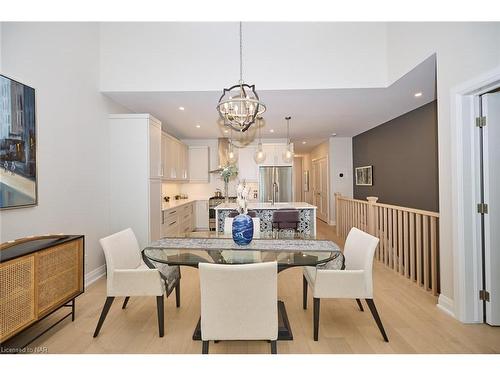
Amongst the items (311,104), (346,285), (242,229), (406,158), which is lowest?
(346,285)

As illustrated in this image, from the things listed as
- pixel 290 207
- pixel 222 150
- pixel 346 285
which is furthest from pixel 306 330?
pixel 222 150

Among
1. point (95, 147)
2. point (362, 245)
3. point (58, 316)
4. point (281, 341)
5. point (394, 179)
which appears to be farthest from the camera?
point (394, 179)

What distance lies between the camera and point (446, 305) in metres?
2.39

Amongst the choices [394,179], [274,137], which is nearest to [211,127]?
[274,137]

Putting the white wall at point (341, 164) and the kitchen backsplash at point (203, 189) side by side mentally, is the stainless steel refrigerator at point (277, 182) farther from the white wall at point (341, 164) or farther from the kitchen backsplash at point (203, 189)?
the white wall at point (341, 164)

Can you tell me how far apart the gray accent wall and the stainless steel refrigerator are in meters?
2.08

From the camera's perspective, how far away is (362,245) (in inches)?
83.0

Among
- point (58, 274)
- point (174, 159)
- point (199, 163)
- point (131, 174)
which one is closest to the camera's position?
point (58, 274)

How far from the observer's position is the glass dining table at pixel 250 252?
5.99 ft

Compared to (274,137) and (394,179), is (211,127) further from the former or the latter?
(394,179)

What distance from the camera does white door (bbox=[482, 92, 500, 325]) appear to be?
6.92 feet

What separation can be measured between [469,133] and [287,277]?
100 inches

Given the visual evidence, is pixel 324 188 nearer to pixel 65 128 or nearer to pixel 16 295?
pixel 65 128

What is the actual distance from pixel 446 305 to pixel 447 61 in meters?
2.39
